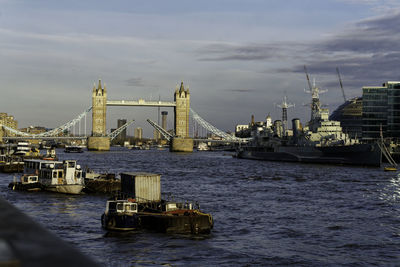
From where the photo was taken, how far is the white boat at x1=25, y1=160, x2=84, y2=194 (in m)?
50.1

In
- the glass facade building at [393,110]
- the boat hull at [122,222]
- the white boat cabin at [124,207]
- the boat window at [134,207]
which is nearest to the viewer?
the boat hull at [122,222]

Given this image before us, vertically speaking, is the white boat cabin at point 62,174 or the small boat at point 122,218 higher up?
the white boat cabin at point 62,174

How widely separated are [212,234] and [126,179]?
10716 millimetres

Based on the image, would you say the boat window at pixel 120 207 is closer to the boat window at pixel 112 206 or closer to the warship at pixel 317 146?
the boat window at pixel 112 206

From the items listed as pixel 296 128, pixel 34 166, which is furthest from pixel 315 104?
pixel 34 166

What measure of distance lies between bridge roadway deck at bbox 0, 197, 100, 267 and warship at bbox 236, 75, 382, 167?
102 meters

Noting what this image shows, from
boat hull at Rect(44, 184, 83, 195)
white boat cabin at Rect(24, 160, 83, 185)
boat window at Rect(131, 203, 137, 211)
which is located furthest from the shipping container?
white boat cabin at Rect(24, 160, 83, 185)

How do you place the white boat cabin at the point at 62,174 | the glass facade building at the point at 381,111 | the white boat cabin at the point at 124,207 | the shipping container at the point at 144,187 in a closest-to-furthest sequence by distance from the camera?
1. the white boat cabin at the point at 124,207
2. the shipping container at the point at 144,187
3. the white boat cabin at the point at 62,174
4. the glass facade building at the point at 381,111

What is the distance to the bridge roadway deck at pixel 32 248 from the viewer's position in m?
1.65

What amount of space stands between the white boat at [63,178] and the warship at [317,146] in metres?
66.1

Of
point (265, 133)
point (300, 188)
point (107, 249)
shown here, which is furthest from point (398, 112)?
point (107, 249)

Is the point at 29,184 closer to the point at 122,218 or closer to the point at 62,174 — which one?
the point at 62,174

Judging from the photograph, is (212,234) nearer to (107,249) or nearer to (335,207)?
(107,249)

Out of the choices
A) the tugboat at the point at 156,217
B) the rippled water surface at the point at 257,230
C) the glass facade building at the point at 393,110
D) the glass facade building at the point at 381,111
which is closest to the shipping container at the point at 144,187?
the tugboat at the point at 156,217
